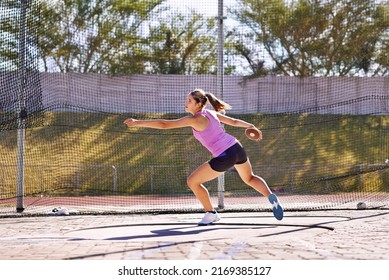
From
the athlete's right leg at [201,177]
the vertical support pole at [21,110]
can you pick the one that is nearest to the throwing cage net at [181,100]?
the vertical support pole at [21,110]

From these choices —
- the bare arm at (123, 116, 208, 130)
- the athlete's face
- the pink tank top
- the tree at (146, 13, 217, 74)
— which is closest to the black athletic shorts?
the pink tank top

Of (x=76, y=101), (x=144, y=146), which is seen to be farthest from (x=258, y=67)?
(x=76, y=101)

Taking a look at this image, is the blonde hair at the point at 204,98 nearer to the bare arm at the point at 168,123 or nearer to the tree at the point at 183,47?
the bare arm at the point at 168,123

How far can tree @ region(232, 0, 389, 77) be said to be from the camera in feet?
75.2

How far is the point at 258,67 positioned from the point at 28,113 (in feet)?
38.8

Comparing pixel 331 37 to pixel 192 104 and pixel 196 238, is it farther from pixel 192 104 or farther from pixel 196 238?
pixel 196 238

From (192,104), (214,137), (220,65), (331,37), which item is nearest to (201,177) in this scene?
(214,137)

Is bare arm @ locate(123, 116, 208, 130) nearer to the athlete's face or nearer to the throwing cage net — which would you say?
the athlete's face

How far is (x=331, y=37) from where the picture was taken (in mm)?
25188

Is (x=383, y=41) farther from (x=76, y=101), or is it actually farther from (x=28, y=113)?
(x=28, y=113)

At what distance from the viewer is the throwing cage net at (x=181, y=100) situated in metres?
17.2

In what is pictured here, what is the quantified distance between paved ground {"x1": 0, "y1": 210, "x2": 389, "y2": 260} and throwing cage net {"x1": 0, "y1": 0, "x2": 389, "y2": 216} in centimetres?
634

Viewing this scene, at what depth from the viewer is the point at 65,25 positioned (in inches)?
838

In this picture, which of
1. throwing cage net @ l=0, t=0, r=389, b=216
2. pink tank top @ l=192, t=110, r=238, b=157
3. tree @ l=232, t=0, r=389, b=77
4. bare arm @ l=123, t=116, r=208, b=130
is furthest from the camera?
tree @ l=232, t=0, r=389, b=77
